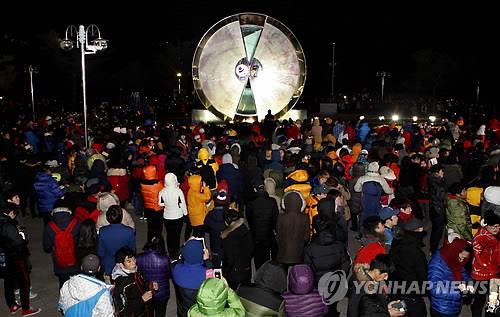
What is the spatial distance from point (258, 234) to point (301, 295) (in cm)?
291

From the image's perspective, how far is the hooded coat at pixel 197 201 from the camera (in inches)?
336

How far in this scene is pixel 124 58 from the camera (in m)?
62.4

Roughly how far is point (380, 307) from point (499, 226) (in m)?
2.59

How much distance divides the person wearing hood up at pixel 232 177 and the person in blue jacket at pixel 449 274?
194 inches

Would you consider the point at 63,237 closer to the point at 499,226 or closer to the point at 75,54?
the point at 499,226

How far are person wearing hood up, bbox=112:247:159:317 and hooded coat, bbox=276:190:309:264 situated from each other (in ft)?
8.08

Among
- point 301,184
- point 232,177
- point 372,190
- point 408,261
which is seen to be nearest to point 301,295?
point 408,261

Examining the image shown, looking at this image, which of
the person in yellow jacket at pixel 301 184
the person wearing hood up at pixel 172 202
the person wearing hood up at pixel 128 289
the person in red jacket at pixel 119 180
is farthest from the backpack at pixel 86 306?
the person in red jacket at pixel 119 180

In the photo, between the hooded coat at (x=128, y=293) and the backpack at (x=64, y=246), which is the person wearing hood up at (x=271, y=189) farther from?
the hooded coat at (x=128, y=293)

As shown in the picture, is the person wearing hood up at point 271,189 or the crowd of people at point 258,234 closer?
the crowd of people at point 258,234

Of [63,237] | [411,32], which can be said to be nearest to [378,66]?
[411,32]

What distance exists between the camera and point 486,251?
6.12 m

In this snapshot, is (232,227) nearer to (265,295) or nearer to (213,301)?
(265,295)

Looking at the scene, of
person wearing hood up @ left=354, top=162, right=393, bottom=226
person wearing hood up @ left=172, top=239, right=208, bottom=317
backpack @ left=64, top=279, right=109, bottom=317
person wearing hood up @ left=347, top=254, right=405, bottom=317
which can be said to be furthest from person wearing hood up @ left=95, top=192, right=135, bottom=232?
person wearing hood up @ left=354, top=162, right=393, bottom=226
